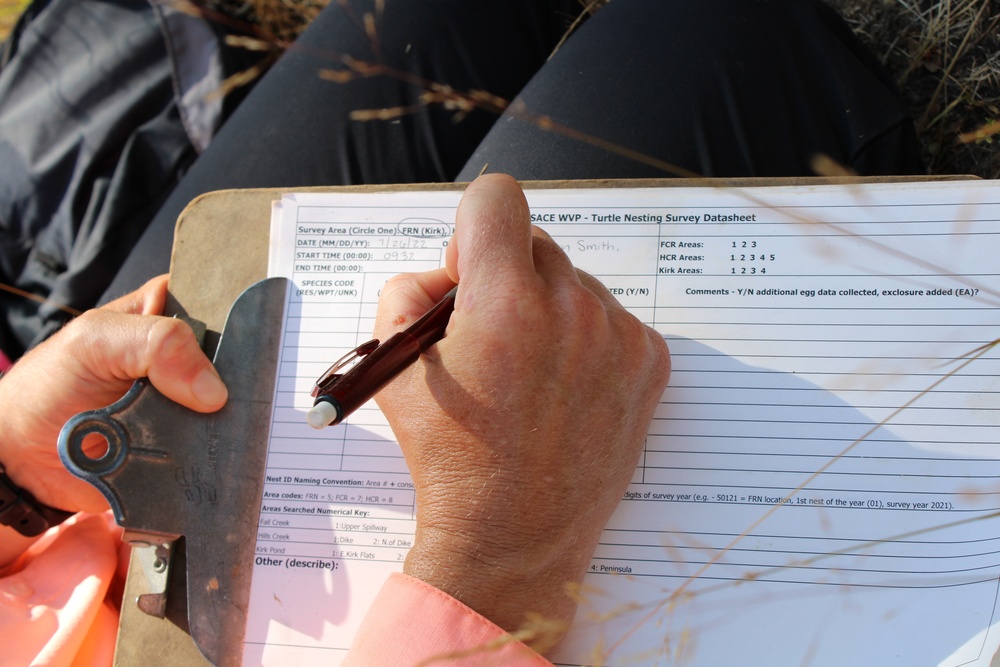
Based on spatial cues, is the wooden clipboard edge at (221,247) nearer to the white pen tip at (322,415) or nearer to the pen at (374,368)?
the pen at (374,368)

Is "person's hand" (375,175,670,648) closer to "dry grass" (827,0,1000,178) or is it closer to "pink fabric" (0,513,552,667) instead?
"pink fabric" (0,513,552,667)

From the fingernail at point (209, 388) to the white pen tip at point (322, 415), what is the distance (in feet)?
0.95

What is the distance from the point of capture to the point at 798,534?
0.74 m

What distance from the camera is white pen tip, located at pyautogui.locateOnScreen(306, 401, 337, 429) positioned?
1.92 ft

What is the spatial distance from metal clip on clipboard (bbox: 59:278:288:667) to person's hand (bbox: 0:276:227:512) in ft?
0.10

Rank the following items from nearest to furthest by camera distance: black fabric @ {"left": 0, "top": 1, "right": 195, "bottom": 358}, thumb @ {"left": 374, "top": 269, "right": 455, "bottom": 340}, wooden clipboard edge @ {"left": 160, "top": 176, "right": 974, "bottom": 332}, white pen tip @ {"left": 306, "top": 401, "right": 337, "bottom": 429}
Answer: white pen tip @ {"left": 306, "top": 401, "right": 337, "bottom": 429} → thumb @ {"left": 374, "top": 269, "right": 455, "bottom": 340} → wooden clipboard edge @ {"left": 160, "top": 176, "right": 974, "bottom": 332} → black fabric @ {"left": 0, "top": 1, "right": 195, "bottom": 358}

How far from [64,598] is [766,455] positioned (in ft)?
2.73

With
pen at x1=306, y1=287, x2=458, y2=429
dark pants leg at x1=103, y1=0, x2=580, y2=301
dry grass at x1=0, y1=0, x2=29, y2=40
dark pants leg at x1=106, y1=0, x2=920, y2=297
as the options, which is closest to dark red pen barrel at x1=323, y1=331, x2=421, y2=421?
pen at x1=306, y1=287, x2=458, y2=429

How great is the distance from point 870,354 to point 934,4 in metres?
0.70

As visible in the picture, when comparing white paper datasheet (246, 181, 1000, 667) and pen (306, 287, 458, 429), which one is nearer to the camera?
pen (306, 287, 458, 429)

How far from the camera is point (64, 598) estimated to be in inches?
34.3

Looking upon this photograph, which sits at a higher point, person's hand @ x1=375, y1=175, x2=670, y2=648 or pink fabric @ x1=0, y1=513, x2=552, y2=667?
person's hand @ x1=375, y1=175, x2=670, y2=648

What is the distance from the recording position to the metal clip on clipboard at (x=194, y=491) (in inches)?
32.4

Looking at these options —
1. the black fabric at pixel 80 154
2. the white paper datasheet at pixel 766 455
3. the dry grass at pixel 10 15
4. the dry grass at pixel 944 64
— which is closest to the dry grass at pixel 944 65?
the dry grass at pixel 944 64
